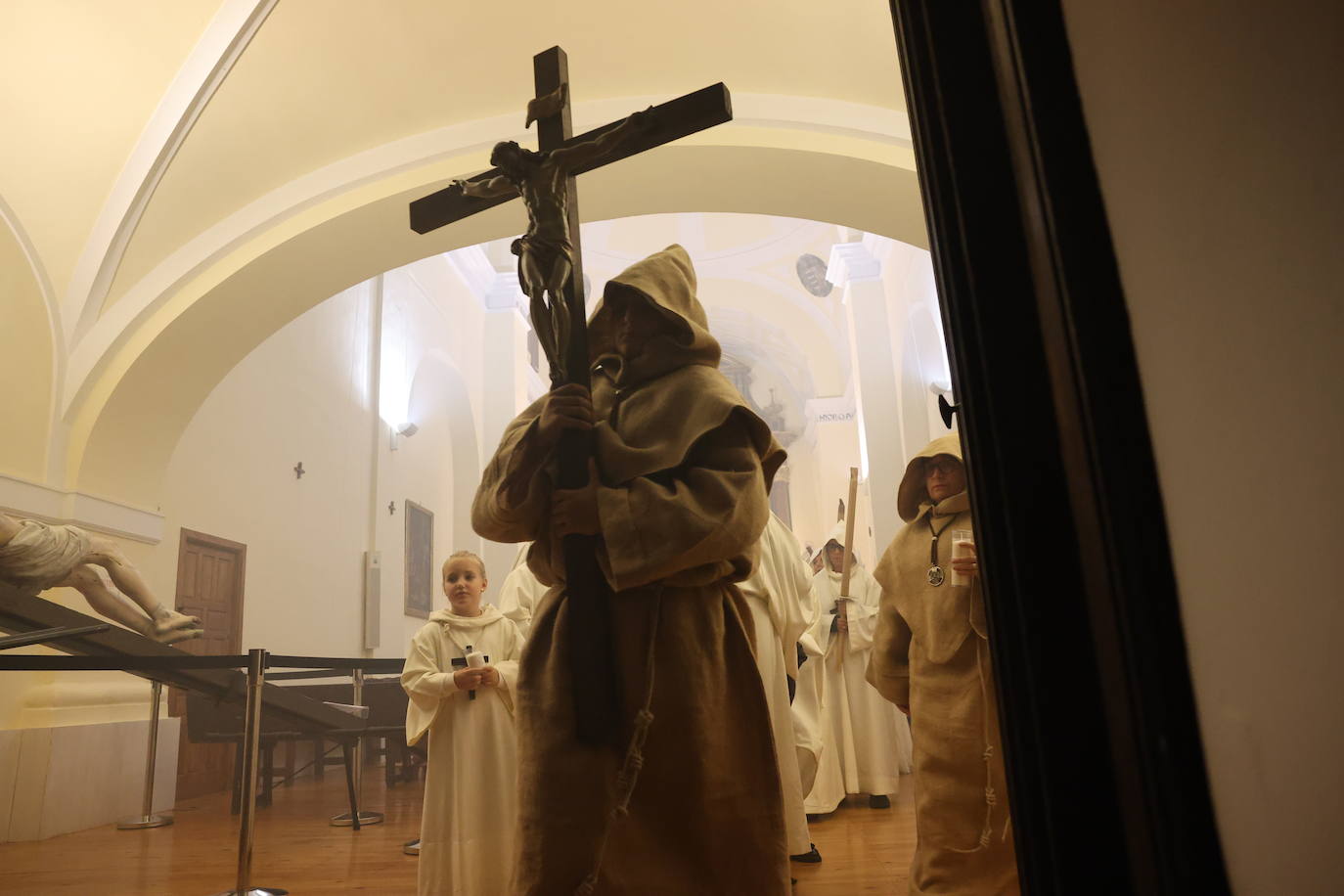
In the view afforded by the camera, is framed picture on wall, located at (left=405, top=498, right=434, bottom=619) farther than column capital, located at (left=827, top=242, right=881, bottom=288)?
Yes

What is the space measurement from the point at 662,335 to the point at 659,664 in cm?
93

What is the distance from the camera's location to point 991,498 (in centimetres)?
115

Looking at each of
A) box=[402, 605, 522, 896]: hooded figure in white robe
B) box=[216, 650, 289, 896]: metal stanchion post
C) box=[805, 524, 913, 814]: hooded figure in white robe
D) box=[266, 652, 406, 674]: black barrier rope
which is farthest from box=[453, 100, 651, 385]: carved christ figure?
box=[805, 524, 913, 814]: hooded figure in white robe

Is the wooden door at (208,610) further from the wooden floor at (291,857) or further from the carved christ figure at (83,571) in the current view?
the carved christ figure at (83,571)

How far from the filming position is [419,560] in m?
14.3

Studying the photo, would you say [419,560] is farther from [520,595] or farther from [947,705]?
[947,705]

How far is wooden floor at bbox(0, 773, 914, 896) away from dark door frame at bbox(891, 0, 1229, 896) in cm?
342

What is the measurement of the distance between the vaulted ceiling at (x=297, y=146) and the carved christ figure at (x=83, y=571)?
1.27 meters

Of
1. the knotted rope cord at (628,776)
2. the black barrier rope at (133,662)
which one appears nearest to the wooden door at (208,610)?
the black barrier rope at (133,662)

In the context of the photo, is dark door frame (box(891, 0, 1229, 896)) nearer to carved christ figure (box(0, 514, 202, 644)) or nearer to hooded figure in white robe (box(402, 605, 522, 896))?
hooded figure in white robe (box(402, 605, 522, 896))

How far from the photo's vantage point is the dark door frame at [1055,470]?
917 mm

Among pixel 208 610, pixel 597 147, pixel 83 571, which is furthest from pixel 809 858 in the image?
pixel 208 610

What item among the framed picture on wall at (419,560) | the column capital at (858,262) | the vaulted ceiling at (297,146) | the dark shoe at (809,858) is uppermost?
the column capital at (858,262)

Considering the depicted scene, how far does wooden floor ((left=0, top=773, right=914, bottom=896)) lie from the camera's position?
178 inches
